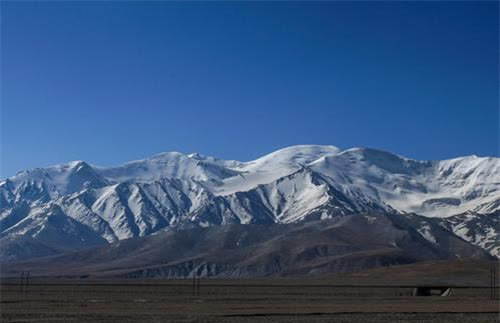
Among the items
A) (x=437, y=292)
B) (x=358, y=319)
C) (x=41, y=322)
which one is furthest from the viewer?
(x=437, y=292)

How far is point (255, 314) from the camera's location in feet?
230

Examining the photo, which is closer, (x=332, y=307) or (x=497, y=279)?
(x=332, y=307)

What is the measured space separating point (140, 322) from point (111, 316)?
6615 mm

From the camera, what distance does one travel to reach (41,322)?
2355 inches

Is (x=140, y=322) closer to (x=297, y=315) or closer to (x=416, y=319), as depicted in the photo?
(x=297, y=315)

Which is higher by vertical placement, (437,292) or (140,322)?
(140,322)

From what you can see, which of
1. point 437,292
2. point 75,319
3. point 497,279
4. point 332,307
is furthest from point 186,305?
point 497,279

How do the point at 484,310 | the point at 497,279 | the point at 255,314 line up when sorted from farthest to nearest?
the point at 497,279
the point at 484,310
the point at 255,314

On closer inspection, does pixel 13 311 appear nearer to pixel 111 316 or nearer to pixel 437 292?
pixel 111 316

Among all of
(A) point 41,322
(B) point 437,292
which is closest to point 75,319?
(A) point 41,322

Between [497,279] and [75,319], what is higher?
[75,319]

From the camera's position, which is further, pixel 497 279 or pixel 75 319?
pixel 497 279

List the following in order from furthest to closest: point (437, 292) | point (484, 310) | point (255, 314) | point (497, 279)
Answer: point (497, 279) < point (437, 292) < point (484, 310) < point (255, 314)

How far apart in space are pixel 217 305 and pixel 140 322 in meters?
24.4
